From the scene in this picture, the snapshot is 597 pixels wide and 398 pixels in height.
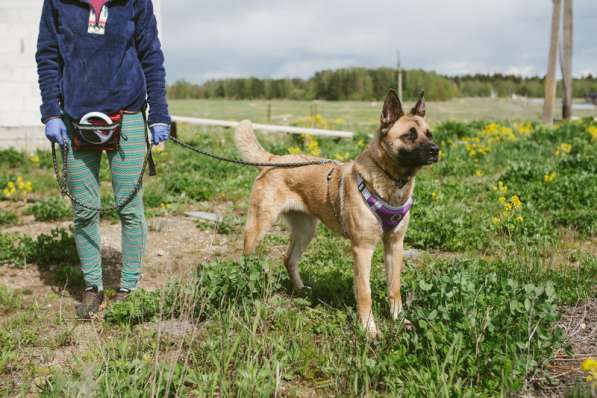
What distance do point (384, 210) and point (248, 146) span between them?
1556 mm

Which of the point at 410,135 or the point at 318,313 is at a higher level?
the point at 410,135

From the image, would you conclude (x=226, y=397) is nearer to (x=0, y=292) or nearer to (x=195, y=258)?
(x=0, y=292)

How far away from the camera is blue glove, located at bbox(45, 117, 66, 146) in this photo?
396 cm

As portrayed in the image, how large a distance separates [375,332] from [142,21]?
2.78m

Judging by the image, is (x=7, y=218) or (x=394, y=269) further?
(x=7, y=218)

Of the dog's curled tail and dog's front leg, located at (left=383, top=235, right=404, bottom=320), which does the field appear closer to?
dog's front leg, located at (left=383, top=235, right=404, bottom=320)

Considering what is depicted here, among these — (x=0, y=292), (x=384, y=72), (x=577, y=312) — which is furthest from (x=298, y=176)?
(x=384, y=72)

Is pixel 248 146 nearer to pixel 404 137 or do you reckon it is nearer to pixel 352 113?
pixel 404 137

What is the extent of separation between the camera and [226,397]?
275cm

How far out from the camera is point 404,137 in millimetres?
3801

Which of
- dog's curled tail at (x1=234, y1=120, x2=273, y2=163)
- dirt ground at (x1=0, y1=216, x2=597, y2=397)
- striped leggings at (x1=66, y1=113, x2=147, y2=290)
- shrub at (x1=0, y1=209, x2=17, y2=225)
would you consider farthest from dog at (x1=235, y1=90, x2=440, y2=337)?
shrub at (x1=0, y1=209, x2=17, y2=225)

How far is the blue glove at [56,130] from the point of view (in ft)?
13.0

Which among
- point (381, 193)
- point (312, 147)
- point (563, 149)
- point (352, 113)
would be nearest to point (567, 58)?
point (563, 149)

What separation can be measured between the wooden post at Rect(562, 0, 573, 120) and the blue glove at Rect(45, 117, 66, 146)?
56.3ft
